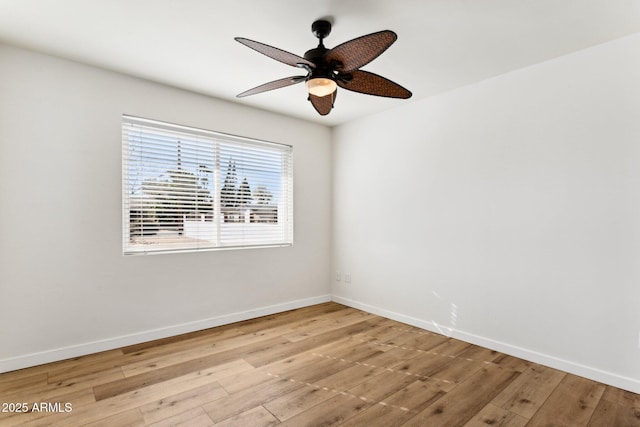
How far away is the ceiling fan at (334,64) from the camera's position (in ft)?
5.57

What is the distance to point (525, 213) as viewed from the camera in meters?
2.74

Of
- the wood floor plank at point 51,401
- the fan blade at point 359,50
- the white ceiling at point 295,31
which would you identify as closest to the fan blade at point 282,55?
the fan blade at point 359,50

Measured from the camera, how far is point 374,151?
399 cm

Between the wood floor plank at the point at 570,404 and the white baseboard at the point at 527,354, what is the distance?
6cm

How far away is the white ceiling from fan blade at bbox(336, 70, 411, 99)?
15.0 inches

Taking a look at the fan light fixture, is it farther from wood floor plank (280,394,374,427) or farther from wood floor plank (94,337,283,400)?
wood floor plank (94,337,283,400)

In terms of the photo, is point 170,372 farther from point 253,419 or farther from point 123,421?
point 253,419

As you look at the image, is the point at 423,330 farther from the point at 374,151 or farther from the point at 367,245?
Result: the point at 374,151

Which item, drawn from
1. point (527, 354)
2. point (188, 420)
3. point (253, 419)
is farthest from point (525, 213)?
point (188, 420)

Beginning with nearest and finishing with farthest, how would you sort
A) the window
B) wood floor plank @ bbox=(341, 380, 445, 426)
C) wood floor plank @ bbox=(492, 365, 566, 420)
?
wood floor plank @ bbox=(341, 380, 445, 426) < wood floor plank @ bbox=(492, 365, 566, 420) < the window

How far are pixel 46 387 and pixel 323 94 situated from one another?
8.97 ft

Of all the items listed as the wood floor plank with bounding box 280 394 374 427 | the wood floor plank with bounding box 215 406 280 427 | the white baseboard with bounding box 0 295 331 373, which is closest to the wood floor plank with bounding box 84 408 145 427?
the wood floor plank with bounding box 215 406 280 427

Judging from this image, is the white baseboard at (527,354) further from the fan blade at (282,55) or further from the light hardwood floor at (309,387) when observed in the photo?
the fan blade at (282,55)

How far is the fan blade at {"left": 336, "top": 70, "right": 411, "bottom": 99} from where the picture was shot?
2057 millimetres
